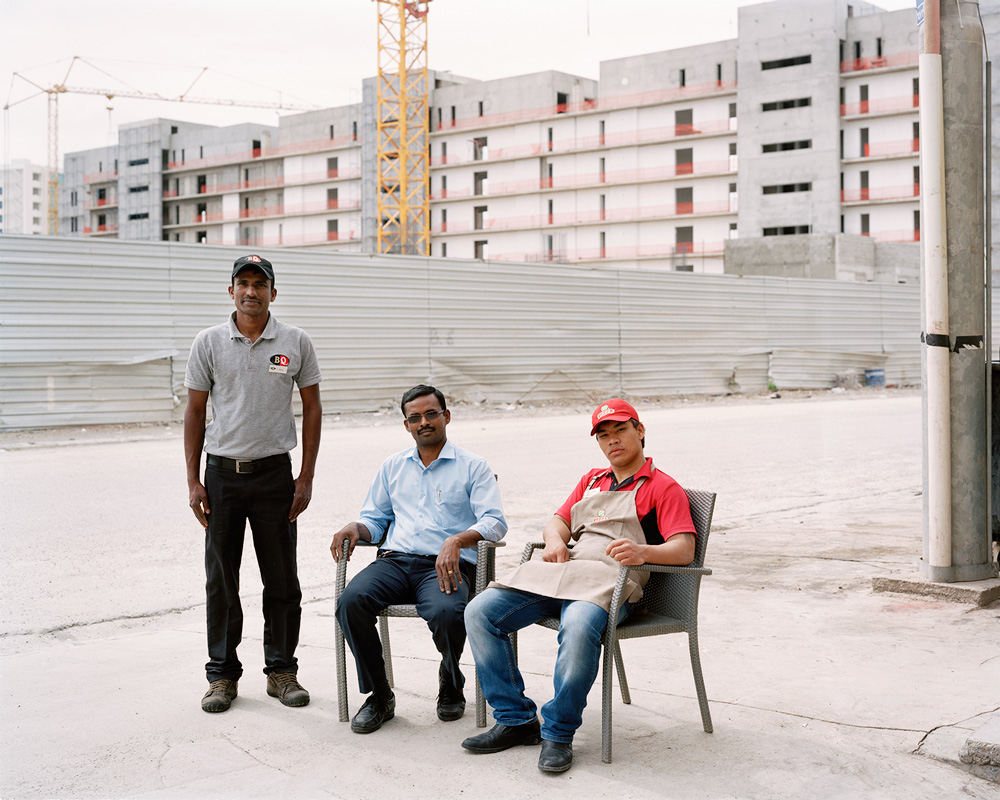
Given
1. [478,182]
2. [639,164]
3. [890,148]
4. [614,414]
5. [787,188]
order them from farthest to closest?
[478,182], [639,164], [787,188], [890,148], [614,414]

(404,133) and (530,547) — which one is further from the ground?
(404,133)

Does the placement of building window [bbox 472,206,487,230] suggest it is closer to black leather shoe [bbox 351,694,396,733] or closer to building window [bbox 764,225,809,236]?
building window [bbox 764,225,809,236]

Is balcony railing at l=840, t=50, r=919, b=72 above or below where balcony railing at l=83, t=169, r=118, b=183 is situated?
below

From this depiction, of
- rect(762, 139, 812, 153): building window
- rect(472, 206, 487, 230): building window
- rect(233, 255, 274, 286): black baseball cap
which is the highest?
rect(762, 139, 812, 153): building window

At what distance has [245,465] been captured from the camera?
4.52 metres

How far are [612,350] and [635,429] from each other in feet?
78.3

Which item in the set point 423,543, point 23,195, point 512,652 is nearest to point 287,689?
point 423,543

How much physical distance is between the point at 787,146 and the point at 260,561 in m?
64.1

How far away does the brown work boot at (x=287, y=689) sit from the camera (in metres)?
4.37

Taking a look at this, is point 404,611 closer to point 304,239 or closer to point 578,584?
point 578,584

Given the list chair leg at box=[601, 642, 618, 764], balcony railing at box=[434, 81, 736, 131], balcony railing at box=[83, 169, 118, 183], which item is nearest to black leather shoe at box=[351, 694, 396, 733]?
chair leg at box=[601, 642, 618, 764]

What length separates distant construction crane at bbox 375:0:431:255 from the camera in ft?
253

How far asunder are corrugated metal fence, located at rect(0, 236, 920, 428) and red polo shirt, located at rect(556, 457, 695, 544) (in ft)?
54.0

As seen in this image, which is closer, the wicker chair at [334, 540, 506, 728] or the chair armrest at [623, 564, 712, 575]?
the chair armrest at [623, 564, 712, 575]
